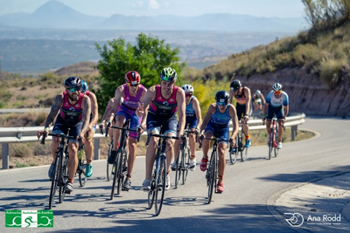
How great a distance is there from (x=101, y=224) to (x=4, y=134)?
21.7ft

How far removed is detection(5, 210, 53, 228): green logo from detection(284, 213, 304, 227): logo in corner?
3.63 metres

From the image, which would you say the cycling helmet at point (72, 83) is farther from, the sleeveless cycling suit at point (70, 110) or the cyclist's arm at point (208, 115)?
the cyclist's arm at point (208, 115)

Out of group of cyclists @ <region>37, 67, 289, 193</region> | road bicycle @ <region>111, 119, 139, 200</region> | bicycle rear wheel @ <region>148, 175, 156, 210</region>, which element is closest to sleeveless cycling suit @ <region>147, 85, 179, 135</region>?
group of cyclists @ <region>37, 67, 289, 193</region>

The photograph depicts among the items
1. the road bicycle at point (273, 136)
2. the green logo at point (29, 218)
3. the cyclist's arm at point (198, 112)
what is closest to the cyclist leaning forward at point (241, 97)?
the road bicycle at point (273, 136)

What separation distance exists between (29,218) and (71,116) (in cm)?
211

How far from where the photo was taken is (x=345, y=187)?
12.6 m

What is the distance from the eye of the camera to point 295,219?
30.0 ft

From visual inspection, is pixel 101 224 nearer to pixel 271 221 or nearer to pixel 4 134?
pixel 271 221

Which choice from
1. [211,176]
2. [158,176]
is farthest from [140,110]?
[211,176]

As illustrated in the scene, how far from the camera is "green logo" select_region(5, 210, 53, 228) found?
8.35 m

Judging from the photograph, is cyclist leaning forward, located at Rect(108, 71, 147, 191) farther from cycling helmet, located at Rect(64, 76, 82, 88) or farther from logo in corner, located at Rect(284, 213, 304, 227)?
logo in corner, located at Rect(284, 213, 304, 227)

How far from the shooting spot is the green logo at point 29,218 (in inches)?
329

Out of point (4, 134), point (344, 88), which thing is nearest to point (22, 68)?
point (344, 88)

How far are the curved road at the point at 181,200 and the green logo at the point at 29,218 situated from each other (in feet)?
0.38
